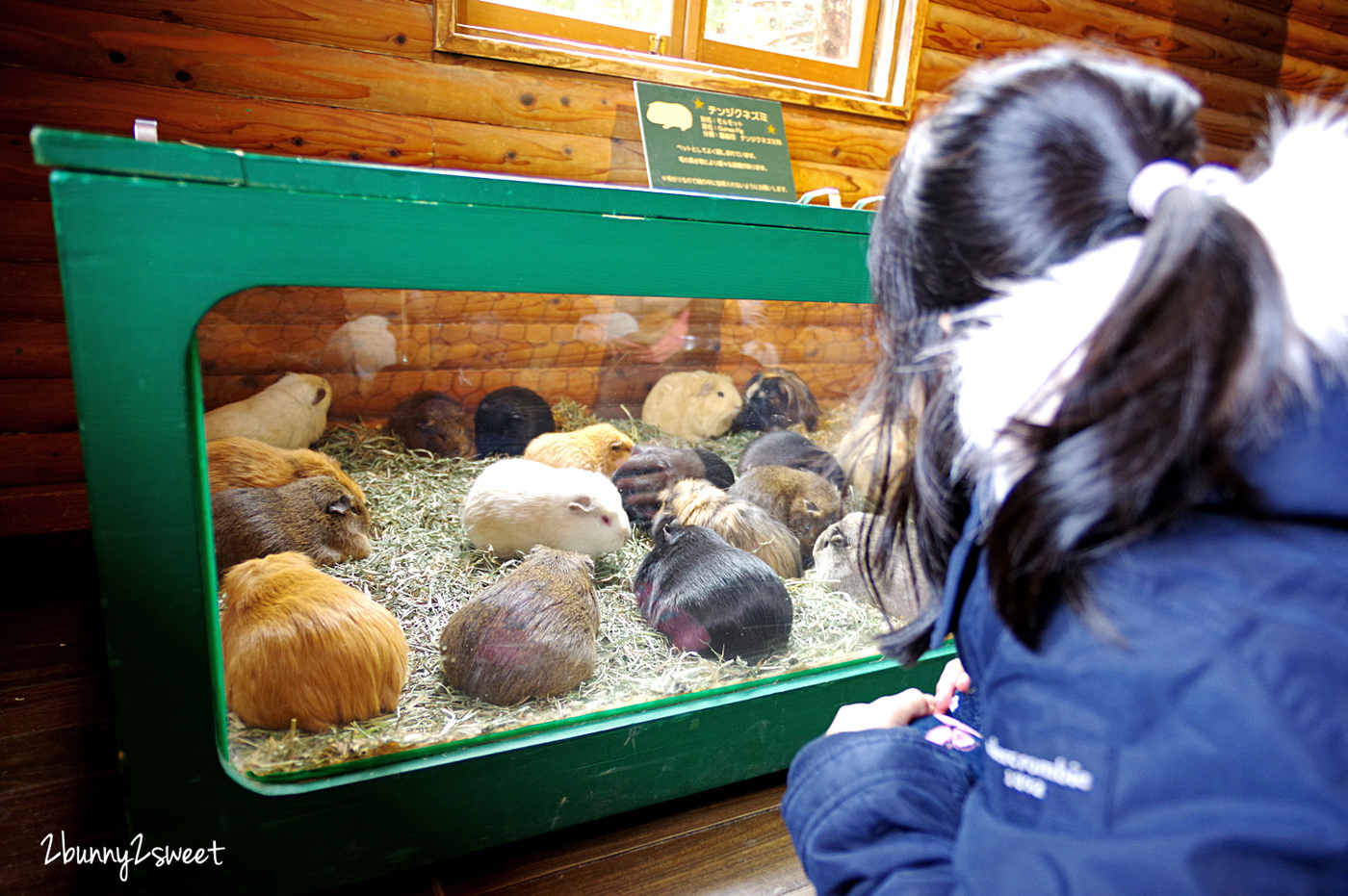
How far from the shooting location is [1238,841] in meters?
0.41

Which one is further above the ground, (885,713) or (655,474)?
(655,474)

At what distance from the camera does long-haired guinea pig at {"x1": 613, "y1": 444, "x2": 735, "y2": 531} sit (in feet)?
4.39

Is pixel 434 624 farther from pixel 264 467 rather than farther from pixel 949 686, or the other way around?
pixel 949 686

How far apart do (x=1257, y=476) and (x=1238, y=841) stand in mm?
220

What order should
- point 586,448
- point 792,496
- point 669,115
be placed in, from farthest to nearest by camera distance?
point 669,115, point 792,496, point 586,448

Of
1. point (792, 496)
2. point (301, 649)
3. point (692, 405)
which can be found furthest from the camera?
point (792, 496)

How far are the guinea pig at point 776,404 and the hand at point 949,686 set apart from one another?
1.98ft

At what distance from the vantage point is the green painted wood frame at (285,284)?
79 centimetres

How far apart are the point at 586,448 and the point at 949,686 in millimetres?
682

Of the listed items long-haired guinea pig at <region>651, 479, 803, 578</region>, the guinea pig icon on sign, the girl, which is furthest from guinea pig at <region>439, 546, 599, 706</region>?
the guinea pig icon on sign

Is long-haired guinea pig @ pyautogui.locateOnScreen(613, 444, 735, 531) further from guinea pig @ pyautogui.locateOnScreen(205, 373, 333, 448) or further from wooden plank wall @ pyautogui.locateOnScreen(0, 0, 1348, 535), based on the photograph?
wooden plank wall @ pyautogui.locateOnScreen(0, 0, 1348, 535)

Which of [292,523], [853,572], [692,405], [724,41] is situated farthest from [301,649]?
[724,41]

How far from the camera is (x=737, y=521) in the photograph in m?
1.41

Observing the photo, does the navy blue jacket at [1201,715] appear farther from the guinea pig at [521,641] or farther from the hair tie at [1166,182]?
the guinea pig at [521,641]
